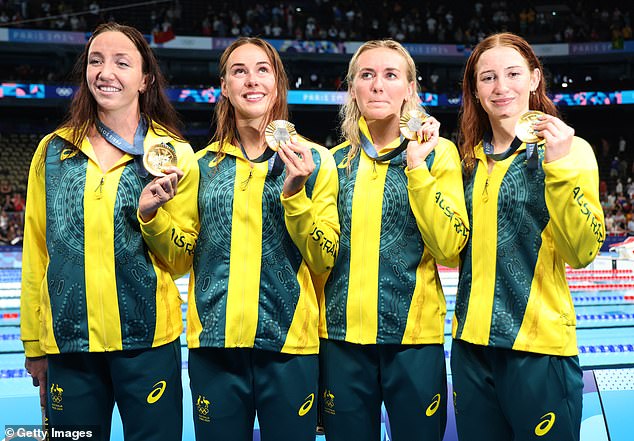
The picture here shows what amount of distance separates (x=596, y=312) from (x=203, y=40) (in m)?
15.6

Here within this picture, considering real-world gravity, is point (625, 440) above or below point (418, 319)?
below

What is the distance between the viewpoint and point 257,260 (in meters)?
2.29

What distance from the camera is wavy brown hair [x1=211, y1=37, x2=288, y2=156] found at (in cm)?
239

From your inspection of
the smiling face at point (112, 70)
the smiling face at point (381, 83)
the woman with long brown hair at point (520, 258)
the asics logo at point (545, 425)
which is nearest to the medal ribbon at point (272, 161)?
the smiling face at point (381, 83)

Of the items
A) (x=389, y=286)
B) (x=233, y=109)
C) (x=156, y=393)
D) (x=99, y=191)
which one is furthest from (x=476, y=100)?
(x=156, y=393)

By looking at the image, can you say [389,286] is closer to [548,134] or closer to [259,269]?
[259,269]

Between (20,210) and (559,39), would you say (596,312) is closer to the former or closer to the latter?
(20,210)

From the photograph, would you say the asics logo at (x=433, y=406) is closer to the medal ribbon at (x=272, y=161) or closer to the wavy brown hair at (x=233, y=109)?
the medal ribbon at (x=272, y=161)

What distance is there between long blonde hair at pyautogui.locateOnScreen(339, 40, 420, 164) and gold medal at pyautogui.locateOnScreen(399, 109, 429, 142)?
0.18m

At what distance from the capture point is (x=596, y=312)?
7.38m

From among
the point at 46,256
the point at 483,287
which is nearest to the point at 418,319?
the point at 483,287

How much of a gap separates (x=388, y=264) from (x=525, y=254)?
445 mm

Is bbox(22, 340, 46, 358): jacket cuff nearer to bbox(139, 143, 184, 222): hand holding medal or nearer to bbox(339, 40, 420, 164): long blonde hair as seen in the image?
bbox(139, 143, 184, 222): hand holding medal

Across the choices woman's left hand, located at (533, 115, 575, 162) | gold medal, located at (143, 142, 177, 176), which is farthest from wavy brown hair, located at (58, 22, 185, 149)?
woman's left hand, located at (533, 115, 575, 162)
